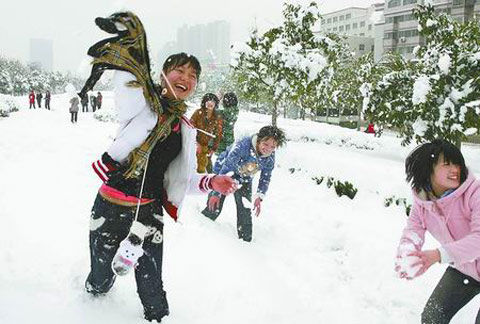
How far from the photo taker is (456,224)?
2512mm

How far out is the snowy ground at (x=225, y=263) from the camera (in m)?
3.01

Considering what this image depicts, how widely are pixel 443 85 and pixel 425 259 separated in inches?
560

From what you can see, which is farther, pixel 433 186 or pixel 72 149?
pixel 72 149

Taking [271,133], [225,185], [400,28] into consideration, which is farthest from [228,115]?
[400,28]

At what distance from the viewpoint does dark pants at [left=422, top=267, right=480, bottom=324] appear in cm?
259

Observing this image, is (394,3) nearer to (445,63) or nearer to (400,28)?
(400,28)

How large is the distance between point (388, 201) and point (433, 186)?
476 cm

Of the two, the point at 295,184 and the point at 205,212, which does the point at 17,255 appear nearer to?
the point at 205,212

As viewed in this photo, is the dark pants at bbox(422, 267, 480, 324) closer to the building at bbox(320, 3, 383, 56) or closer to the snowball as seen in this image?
the snowball

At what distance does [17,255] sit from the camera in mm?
3527

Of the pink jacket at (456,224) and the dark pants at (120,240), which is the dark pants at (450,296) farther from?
the dark pants at (120,240)

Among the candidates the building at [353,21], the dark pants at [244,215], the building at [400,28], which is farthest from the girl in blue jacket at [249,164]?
the building at [353,21]

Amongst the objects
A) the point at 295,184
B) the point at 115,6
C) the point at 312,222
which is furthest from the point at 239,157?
the point at 295,184

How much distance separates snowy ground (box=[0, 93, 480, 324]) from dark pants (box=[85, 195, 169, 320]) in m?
0.26
